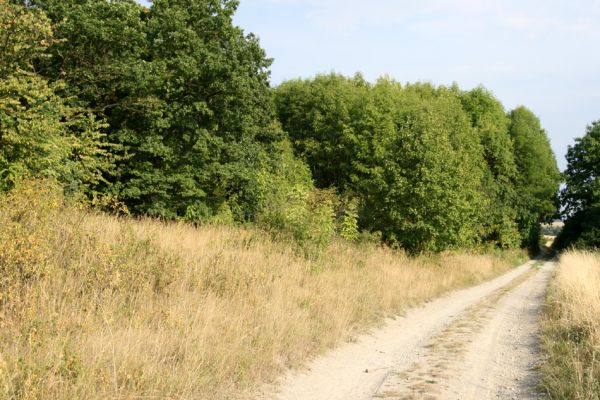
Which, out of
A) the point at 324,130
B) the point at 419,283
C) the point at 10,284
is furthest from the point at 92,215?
the point at 324,130

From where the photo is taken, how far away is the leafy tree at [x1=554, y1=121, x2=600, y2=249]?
5269 cm

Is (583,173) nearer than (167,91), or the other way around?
(167,91)

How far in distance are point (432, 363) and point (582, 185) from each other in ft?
181

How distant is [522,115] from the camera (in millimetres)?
59062

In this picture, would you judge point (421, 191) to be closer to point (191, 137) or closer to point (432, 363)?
point (191, 137)

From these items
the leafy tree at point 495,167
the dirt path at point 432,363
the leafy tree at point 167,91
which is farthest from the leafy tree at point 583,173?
the dirt path at point 432,363

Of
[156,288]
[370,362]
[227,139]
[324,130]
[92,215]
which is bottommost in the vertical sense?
[370,362]

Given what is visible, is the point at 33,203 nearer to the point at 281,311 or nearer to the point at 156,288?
the point at 156,288

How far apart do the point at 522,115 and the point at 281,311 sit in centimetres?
5863

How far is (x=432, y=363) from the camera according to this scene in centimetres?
819

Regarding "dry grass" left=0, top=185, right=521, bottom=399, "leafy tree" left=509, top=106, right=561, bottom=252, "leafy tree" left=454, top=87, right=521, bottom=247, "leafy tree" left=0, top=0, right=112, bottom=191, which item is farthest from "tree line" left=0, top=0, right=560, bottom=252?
"leafy tree" left=509, top=106, right=561, bottom=252

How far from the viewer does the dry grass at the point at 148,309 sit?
5.25 meters

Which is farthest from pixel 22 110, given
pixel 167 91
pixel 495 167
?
pixel 495 167

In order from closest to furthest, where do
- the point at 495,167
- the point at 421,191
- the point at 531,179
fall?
the point at 421,191 → the point at 495,167 → the point at 531,179
